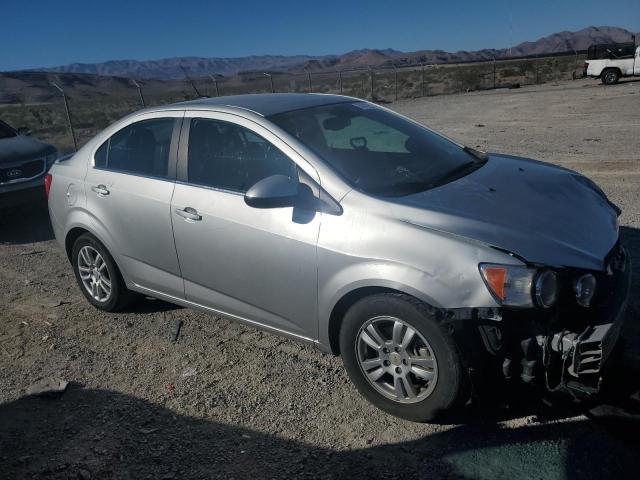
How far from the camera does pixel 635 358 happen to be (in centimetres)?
344

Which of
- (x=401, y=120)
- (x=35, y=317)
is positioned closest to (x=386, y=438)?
(x=401, y=120)

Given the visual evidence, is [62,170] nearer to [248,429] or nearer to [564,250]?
[248,429]

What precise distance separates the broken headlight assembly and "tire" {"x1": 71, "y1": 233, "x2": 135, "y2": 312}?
125 inches

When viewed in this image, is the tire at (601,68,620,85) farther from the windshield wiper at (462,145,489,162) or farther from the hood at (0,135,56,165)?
the windshield wiper at (462,145,489,162)

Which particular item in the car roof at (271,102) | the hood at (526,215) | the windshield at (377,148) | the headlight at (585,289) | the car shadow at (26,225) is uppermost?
the car roof at (271,102)

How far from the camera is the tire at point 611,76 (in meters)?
26.8

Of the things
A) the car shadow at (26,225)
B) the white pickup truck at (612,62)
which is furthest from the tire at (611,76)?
the car shadow at (26,225)

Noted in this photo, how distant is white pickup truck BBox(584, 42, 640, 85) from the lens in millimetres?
26531

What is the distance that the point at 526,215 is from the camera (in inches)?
123

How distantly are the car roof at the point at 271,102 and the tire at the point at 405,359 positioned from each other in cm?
158

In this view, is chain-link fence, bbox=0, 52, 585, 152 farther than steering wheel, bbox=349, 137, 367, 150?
Yes

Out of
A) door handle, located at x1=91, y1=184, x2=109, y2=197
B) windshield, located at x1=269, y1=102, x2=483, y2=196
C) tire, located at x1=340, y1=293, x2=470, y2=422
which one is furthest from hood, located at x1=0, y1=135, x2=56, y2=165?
tire, located at x1=340, y1=293, x2=470, y2=422

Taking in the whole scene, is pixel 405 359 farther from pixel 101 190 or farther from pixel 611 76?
pixel 611 76

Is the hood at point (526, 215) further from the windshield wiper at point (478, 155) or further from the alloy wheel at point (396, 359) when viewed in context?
the alloy wheel at point (396, 359)
